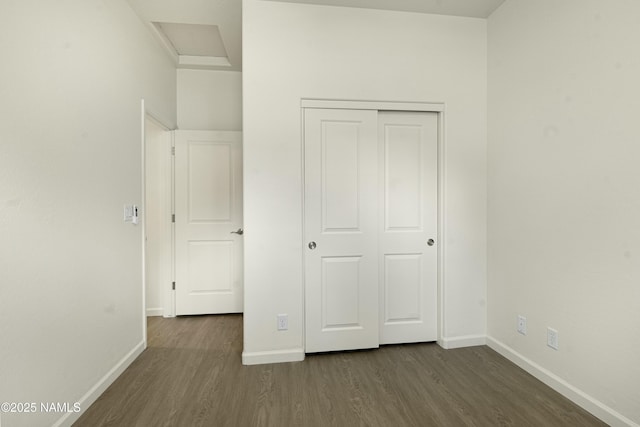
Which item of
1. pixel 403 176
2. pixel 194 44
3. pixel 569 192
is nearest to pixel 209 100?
pixel 194 44

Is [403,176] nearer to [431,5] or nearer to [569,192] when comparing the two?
[569,192]

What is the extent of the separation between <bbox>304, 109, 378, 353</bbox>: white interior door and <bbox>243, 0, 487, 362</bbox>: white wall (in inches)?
4.8

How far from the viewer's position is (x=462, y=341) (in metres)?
2.64

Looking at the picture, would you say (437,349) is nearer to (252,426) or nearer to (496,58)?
(252,426)

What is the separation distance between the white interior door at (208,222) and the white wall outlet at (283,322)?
119 cm

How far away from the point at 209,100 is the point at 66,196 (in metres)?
2.18

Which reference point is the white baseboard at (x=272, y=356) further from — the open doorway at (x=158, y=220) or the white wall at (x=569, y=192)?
the white wall at (x=569, y=192)

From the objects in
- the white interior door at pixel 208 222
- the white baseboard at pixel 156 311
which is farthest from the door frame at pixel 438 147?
the white baseboard at pixel 156 311

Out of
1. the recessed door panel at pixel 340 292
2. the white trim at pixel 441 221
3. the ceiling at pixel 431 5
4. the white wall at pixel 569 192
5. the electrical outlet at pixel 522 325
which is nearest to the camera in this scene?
the white wall at pixel 569 192

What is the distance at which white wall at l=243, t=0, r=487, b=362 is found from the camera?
239 cm

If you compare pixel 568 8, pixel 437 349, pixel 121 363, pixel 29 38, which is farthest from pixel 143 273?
pixel 568 8

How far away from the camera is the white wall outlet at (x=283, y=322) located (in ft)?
7.96

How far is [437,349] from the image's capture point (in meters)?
2.61

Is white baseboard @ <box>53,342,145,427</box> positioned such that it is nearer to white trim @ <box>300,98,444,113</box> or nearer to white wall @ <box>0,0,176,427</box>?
white wall @ <box>0,0,176,427</box>
